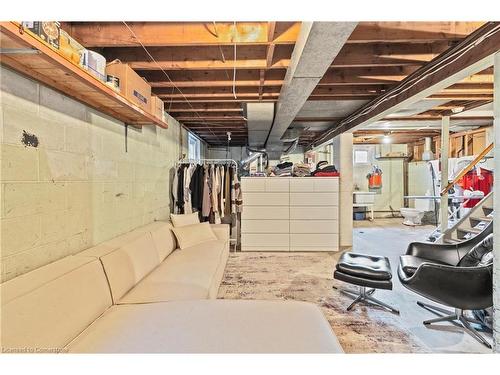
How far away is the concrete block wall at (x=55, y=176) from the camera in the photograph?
133 centimetres

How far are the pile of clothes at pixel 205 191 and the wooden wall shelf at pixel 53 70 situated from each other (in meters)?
1.90

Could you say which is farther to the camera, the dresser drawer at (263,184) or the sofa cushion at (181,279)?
the dresser drawer at (263,184)

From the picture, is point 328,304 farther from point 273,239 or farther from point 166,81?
point 166,81

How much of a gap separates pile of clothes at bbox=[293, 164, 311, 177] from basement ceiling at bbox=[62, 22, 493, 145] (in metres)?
1.25

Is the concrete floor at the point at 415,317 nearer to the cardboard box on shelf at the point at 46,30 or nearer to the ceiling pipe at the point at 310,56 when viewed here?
the ceiling pipe at the point at 310,56

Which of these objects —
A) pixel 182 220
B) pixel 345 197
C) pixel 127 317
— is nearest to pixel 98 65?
pixel 127 317

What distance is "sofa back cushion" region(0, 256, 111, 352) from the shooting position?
40.9 inches

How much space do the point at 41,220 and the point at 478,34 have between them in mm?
3340

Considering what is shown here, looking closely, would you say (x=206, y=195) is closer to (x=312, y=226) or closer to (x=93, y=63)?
(x=312, y=226)

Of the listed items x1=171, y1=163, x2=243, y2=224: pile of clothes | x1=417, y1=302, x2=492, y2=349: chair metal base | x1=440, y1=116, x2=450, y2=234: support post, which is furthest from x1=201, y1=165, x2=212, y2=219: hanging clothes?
x1=440, y1=116, x2=450, y2=234: support post

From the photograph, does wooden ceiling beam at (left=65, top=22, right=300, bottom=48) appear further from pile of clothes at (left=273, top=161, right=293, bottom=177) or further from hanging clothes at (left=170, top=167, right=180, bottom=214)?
pile of clothes at (left=273, top=161, right=293, bottom=177)

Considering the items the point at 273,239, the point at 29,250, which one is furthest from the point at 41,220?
the point at 273,239

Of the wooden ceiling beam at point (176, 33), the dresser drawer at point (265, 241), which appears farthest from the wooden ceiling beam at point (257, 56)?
the dresser drawer at point (265, 241)
